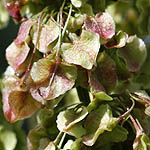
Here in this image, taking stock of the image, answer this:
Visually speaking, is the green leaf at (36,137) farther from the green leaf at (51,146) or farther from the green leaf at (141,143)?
the green leaf at (141,143)

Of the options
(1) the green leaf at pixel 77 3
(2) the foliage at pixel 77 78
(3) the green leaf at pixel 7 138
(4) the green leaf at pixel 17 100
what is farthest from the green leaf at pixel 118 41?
(3) the green leaf at pixel 7 138

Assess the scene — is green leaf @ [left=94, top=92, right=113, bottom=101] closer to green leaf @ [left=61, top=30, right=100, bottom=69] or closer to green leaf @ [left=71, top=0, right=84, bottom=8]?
green leaf @ [left=61, top=30, right=100, bottom=69]

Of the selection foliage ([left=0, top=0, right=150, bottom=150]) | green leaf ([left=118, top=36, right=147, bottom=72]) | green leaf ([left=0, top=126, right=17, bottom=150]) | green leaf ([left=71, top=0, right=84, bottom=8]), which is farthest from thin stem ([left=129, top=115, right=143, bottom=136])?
green leaf ([left=0, top=126, right=17, bottom=150])

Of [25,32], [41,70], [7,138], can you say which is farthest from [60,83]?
[7,138]

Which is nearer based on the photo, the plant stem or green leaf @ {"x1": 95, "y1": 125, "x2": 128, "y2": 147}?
green leaf @ {"x1": 95, "y1": 125, "x2": 128, "y2": 147}

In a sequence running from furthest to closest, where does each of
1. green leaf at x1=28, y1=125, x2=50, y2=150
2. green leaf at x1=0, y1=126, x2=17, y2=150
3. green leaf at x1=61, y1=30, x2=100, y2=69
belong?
green leaf at x1=0, y1=126, x2=17, y2=150, green leaf at x1=28, y1=125, x2=50, y2=150, green leaf at x1=61, y1=30, x2=100, y2=69

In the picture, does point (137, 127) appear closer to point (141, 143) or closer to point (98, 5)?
point (141, 143)

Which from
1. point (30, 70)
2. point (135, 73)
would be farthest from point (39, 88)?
point (135, 73)
